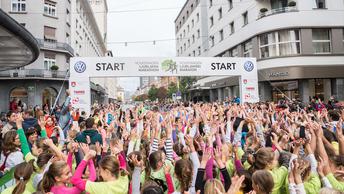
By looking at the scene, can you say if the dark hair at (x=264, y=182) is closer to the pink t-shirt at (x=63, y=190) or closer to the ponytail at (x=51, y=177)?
the pink t-shirt at (x=63, y=190)

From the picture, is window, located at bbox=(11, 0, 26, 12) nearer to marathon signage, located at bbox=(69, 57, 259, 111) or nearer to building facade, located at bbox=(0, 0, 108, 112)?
building facade, located at bbox=(0, 0, 108, 112)

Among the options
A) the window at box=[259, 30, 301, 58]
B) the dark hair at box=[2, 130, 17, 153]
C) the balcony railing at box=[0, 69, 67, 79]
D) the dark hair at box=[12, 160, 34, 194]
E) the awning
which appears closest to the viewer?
the dark hair at box=[12, 160, 34, 194]

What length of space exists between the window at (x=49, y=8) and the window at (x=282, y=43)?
79.1ft

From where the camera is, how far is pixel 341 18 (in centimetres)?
2181

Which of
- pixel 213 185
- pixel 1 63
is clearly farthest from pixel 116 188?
pixel 1 63

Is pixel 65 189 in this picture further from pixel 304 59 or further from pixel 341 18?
pixel 341 18

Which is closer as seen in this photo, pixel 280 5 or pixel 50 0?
pixel 280 5

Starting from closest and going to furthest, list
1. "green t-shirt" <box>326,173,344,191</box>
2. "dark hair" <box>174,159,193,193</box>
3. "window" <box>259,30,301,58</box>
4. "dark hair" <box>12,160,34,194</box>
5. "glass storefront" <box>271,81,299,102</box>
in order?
"dark hair" <box>12,160,34,194</box> → "green t-shirt" <box>326,173,344,191</box> → "dark hair" <box>174,159,193,193</box> → "window" <box>259,30,301,58</box> → "glass storefront" <box>271,81,299,102</box>

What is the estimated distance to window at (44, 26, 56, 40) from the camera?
3100 centimetres

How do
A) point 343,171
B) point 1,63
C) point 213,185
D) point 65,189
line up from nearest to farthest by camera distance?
point 213,185, point 65,189, point 343,171, point 1,63

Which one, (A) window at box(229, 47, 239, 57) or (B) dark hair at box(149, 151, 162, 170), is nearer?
(B) dark hair at box(149, 151, 162, 170)

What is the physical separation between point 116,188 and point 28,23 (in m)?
32.2

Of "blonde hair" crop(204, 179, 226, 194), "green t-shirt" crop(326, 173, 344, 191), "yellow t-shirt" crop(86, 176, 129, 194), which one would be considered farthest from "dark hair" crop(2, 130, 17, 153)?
"green t-shirt" crop(326, 173, 344, 191)

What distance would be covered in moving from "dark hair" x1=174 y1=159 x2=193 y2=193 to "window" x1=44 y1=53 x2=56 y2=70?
3161 centimetres
